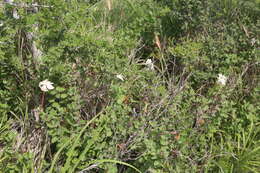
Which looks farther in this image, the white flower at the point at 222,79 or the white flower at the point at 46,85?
the white flower at the point at 222,79

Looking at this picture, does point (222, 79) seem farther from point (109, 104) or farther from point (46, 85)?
point (46, 85)

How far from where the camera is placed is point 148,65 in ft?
8.45

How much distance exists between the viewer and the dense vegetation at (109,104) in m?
1.93

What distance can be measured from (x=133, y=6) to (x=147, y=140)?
175 cm

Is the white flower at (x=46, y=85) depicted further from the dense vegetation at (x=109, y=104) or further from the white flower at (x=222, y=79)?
the white flower at (x=222, y=79)

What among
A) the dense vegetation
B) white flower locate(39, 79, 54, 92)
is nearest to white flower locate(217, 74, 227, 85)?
the dense vegetation

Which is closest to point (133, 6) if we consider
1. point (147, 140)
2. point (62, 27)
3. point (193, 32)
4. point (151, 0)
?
point (151, 0)

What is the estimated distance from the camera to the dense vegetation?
1926 mm

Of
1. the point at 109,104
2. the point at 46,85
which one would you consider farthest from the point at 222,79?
the point at 46,85

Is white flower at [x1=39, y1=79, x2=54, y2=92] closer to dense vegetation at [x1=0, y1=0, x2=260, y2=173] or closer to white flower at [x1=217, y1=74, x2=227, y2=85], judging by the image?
dense vegetation at [x1=0, y1=0, x2=260, y2=173]

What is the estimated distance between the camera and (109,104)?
2.22 m

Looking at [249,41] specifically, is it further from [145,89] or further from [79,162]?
[79,162]

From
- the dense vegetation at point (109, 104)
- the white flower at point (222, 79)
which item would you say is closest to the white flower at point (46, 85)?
the dense vegetation at point (109, 104)

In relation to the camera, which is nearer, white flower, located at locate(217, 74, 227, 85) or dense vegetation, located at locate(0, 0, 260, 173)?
dense vegetation, located at locate(0, 0, 260, 173)
